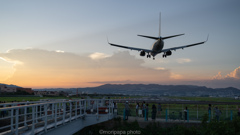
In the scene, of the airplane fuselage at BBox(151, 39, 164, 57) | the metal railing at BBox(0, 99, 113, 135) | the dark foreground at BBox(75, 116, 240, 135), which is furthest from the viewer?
the airplane fuselage at BBox(151, 39, 164, 57)

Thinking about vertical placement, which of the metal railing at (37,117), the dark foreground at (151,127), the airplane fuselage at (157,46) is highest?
the airplane fuselage at (157,46)

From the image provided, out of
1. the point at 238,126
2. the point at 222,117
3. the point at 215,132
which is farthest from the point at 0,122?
the point at 222,117

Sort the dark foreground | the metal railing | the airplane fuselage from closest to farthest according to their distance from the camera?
1. the metal railing
2. the dark foreground
3. the airplane fuselage

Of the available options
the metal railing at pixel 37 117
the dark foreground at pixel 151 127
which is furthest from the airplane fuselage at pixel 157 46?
the dark foreground at pixel 151 127

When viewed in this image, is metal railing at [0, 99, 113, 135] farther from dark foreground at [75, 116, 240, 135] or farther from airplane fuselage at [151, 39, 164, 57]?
airplane fuselage at [151, 39, 164, 57]

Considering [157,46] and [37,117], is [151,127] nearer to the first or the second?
[37,117]

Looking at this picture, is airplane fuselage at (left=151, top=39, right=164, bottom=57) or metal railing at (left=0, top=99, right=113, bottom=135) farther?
airplane fuselage at (left=151, top=39, right=164, bottom=57)

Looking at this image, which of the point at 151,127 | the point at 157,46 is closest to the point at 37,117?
A: the point at 151,127

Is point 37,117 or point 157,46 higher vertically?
point 157,46

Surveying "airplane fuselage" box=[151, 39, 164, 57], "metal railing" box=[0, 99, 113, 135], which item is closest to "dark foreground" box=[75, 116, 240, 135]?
"metal railing" box=[0, 99, 113, 135]

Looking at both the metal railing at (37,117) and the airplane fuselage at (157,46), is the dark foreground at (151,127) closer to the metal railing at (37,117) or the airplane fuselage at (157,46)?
the metal railing at (37,117)

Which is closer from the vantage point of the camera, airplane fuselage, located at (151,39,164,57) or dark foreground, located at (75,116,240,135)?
dark foreground, located at (75,116,240,135)

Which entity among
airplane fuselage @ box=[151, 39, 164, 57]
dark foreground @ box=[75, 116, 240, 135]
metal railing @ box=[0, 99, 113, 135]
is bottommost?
dark foreground @ box=[75, 116, 240, 135]

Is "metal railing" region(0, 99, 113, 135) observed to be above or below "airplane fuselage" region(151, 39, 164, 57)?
below
